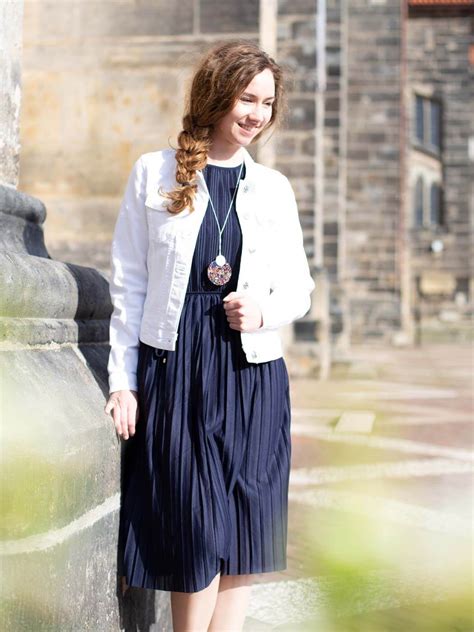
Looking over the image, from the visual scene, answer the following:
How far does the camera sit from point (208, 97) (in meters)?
2.31

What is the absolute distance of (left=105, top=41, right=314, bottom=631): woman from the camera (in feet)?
7.25

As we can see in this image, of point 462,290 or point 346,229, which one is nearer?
point 346,229

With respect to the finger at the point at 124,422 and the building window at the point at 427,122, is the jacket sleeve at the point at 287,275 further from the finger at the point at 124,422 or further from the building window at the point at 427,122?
the building window at the point at 427,122

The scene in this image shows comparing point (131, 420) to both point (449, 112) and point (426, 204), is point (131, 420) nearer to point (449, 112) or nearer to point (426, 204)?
point (426, 204)

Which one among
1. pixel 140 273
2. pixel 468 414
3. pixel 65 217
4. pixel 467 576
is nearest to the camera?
pixel 140 273

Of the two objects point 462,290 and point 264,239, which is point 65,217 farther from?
point 462,290

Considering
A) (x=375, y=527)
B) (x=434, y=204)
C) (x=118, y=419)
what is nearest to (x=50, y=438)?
(x=118, y=419)

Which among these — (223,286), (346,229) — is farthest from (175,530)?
(346,229)

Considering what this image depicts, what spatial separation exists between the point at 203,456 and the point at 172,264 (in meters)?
0.46

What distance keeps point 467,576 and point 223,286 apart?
1750 millimetres

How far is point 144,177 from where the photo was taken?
2332mm

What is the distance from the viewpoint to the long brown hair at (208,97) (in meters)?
2.28

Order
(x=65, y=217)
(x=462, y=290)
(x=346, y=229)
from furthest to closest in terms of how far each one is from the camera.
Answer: (x=462, y=290) < (x=346, y=229) < (x=65, y=217)

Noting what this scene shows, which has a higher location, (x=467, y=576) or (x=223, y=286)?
(x=223, y=286)
